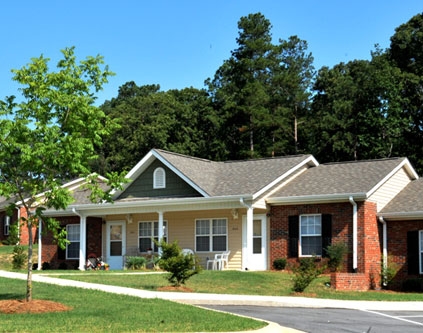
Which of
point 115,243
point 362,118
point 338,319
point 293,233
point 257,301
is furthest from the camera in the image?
point 362,118

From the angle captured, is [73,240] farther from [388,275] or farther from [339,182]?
[388,275]

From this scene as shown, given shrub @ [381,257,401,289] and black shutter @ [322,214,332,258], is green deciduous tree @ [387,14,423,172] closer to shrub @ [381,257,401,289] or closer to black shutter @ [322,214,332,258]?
shrub @ [381,257,401,289]

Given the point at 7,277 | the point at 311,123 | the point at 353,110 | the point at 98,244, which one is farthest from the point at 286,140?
the point at 7,277

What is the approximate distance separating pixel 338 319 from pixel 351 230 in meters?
11.5

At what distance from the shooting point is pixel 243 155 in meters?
56.0

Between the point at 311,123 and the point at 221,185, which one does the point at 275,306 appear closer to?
the point at 221,185

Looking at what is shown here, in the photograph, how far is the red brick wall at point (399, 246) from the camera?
2656 cm

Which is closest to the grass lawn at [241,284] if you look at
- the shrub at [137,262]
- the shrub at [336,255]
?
the shrub at [336,255]

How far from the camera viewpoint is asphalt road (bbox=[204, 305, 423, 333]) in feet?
44.5

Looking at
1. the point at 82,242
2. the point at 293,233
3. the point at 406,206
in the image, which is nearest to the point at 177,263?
the point at 293,233

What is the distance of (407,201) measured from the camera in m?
27.4

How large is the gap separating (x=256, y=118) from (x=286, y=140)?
3311 millimetres

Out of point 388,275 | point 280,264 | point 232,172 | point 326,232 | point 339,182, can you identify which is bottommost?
point 388,275

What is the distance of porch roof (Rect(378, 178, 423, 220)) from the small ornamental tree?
13971mm
